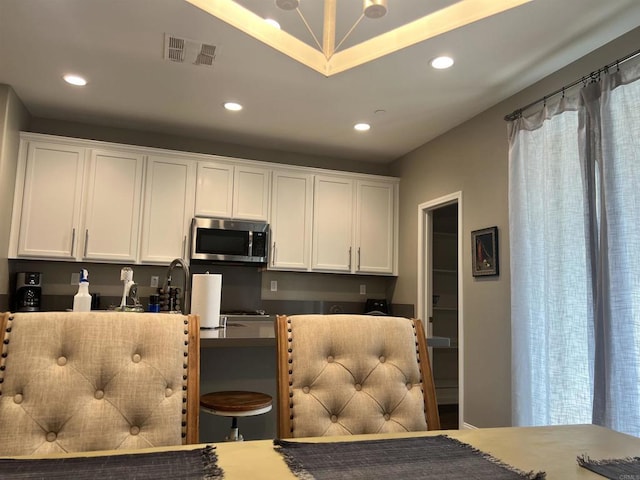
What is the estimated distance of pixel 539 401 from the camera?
9.55 feet

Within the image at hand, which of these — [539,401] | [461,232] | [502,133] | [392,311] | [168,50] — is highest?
[168,50]

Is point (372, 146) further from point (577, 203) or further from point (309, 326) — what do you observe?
point (309, 326)

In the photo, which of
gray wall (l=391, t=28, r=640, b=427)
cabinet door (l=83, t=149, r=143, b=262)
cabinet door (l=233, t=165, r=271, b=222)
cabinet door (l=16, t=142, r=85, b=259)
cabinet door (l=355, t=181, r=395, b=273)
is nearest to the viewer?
gray wall (l=391, t=28, r=640, b=427)

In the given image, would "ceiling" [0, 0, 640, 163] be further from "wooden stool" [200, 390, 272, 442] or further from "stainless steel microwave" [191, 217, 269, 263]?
"wooden stool" [200, 390, 272, 442]

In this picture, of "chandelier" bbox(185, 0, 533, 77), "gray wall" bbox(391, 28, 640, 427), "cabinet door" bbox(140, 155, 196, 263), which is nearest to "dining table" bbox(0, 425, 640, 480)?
"chandelier" bbox(185, 0, 533, 77)

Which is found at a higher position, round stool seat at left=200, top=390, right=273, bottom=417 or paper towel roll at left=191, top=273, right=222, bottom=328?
paper towel roll at left=191, top=273, right=222, bottom=328

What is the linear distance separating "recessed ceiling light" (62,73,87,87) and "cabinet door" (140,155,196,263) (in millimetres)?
910

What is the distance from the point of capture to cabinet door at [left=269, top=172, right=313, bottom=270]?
15.2 feet

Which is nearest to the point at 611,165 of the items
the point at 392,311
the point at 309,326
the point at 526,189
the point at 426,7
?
the point at 526,189

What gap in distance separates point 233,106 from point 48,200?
5.74 ft

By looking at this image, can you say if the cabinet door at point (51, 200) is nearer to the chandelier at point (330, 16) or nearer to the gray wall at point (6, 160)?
the gray wall at point (6, 160)

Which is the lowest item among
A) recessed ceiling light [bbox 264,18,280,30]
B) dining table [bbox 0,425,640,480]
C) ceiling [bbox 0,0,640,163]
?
dining table [bbox 0,425,640,480]

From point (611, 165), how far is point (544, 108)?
72 cm

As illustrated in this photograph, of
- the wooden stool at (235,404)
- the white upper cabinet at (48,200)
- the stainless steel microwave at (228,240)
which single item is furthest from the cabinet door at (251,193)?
the wooden stool at (235,404)
